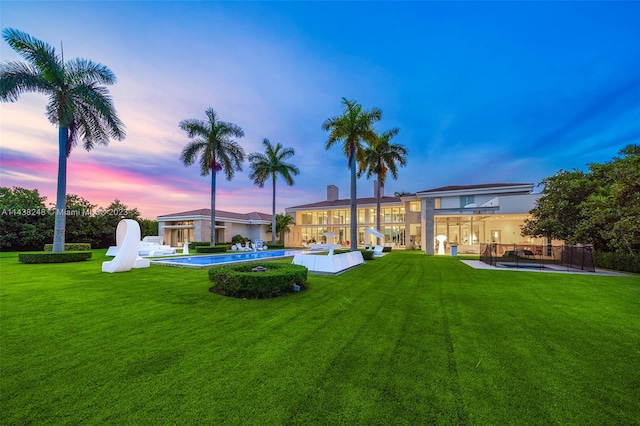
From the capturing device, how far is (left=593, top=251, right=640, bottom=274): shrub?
42.5ft

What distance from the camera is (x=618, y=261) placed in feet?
45.1

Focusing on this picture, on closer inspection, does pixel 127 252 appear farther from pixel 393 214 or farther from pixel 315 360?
pixel 393 214

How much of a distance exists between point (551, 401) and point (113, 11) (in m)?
16.3

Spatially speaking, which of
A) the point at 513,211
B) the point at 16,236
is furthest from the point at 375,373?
the point at 16,236

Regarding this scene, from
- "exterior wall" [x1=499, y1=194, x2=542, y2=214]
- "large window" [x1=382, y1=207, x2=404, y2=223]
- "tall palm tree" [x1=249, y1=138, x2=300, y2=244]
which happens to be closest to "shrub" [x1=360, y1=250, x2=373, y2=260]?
"exterior wall" [x1=499, y1=194, x2=542, y2=214]

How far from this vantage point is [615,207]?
1285 centimetres

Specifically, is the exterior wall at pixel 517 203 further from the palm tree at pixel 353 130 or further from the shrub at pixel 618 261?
the palm tree at pixel 353 130

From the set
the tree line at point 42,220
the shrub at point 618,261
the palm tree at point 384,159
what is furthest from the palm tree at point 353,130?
the tree line at point 42,220

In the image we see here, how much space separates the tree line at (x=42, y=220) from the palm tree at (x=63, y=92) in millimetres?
8981

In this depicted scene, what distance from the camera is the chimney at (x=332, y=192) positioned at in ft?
149

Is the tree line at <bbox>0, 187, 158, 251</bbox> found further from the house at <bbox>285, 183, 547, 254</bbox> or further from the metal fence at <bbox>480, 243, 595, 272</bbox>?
the metal fence at <bbox>480, 243, 595, 272</bbox>

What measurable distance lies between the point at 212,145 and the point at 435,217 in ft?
76.5

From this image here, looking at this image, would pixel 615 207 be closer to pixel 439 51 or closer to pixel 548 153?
pixel 439 51

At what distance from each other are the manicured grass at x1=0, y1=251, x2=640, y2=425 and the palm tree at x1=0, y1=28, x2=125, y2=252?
12919mm
